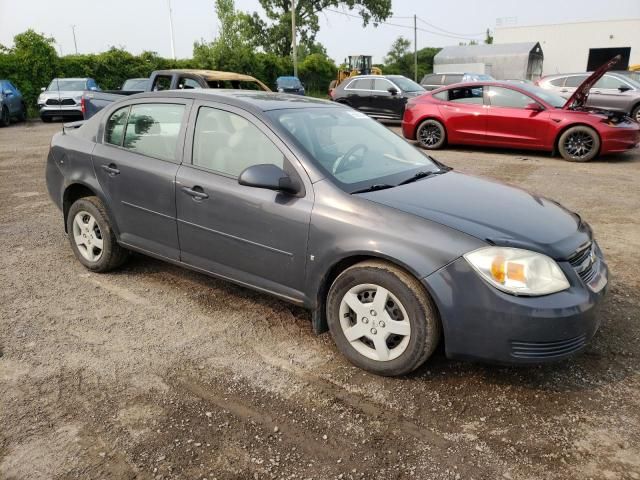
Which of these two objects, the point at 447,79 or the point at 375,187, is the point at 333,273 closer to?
the point at 375,187

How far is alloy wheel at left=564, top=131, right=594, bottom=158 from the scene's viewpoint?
10.1 m

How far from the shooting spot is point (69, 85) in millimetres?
19062

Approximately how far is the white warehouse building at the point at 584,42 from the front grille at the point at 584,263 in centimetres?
5026

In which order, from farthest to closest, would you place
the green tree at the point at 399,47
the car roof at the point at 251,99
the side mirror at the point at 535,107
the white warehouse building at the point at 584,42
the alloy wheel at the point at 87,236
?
the green tree at the point at 399,47 → the white warehouse building at the point at 584,42 → the side mirror at the point at 535,107 → the alloy wheel at the point at 87,236 → the car roof at the point at 251,99

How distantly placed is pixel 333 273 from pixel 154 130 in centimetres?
190

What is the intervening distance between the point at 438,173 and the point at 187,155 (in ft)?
5.88

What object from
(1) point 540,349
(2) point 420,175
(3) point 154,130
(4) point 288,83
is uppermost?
(4) point 288,83

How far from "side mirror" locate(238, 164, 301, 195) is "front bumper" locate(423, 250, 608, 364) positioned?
39.4 inches

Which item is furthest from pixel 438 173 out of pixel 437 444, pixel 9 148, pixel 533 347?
pixel 9 148

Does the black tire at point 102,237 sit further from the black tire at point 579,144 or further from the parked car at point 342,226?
the black tire at point 579,144

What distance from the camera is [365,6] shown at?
5147 centimetres

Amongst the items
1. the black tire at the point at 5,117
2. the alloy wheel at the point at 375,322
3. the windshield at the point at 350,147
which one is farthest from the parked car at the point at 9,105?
the alloy wheel at the point at 375,322

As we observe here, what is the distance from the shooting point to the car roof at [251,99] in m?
3.75

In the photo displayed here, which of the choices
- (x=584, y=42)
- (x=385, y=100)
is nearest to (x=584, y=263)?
(x=385, y=100)
